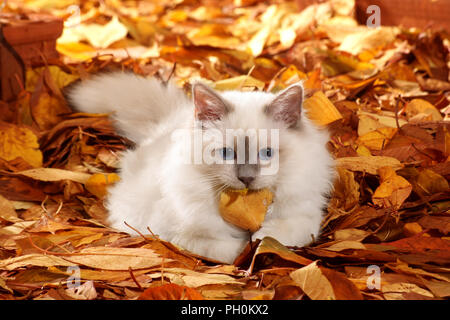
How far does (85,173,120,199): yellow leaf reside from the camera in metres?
2.13

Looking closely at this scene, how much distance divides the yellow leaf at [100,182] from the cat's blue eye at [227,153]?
0.70 meters

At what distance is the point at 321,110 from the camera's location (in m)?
2.21

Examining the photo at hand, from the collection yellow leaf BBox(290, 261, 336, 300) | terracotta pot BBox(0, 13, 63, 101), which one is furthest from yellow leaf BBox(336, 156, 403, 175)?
terracotta pot BBox(0, 13, 63, 101)

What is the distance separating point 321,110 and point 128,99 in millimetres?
860

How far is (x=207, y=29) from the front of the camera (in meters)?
4.19

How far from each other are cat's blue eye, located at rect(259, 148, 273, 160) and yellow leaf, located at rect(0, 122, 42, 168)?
115 centimetres

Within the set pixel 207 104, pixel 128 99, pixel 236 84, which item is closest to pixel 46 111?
pixel 128 99

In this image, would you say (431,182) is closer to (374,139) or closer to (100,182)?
(374,139)

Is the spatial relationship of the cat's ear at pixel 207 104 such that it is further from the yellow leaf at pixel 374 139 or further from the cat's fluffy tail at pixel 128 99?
the yellow leaf at pixel 374 139

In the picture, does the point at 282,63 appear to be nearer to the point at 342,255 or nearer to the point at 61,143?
the point at 61,143

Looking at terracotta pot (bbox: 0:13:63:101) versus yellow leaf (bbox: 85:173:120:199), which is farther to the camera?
terracotta pot (bbox: 0:13:63:101)

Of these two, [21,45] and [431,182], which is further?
[21,45]
